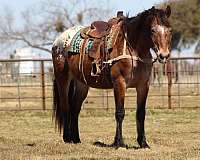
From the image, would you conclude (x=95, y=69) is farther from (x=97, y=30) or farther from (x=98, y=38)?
(x=97, y=30)

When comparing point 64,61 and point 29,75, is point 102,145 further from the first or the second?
point 29,75

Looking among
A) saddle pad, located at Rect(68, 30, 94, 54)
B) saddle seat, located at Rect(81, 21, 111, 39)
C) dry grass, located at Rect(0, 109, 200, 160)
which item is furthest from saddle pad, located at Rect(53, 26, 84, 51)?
dry grass, located at Rect(0, 109, 200, 160)

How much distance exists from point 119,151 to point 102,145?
0.86m

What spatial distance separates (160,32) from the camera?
762 centimetres

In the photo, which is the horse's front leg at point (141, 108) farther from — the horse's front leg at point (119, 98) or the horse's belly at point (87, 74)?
the horse's belly at point (87, 74)

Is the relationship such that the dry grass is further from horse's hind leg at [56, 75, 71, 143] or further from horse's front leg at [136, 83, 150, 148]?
horse's hind leg at [56, 75, 71, 143]

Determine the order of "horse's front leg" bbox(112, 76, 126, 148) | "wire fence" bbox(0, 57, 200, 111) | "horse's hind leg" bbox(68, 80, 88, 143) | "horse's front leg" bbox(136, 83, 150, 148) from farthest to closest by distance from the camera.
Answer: "wire fence" bbox(0, 57, 200, 111)
"horse's hind leg" bbox(68, 80, 88, 143)
"horse's front leg" bbox(136, 83, 150, 148)
"horse's front leg" bbox(112, 76, 126, 148)

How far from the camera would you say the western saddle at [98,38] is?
27.6 ft

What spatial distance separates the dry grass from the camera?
25.0ft

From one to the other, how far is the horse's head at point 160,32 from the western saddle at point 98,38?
2.83ft

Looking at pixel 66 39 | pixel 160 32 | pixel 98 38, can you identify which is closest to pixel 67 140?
pixel 66 39

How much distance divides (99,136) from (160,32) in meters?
3.54

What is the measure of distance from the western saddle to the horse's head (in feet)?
2.83

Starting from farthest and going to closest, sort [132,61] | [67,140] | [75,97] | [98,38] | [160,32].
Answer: [75,97] → [67,140] → [98,38] → [132,61] → [160,32]
